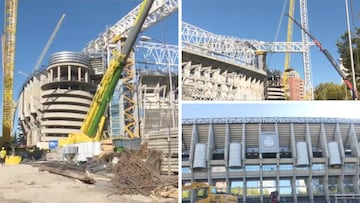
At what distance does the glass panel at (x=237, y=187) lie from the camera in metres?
3.25

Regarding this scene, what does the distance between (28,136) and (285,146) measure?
52.9 m

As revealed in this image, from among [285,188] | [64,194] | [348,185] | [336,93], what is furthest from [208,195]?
[336,93]

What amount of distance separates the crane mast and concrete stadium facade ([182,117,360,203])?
1333 inches

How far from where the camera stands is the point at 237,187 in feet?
10.7

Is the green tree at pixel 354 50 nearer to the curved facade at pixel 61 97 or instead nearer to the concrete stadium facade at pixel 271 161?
the concrete stadium facade at pixel 271 161

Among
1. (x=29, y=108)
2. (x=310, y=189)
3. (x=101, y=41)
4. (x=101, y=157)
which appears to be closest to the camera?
(x=310, y=189)

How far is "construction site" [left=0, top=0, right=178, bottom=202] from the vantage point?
6895mm

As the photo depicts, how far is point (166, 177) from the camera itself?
665 cm

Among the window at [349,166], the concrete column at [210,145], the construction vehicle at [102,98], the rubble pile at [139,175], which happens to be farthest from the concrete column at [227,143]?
the construction vehicle at [102,98]

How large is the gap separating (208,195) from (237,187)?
265mm

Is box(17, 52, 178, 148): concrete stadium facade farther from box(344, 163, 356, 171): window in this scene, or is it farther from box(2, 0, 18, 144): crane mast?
box(344, 163, 356, 171): window

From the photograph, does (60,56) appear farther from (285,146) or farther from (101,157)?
(285,146)

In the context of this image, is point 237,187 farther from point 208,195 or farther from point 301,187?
point 301,187

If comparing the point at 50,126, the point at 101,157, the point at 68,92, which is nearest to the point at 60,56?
the point at 68,92
